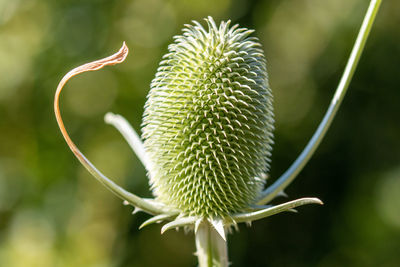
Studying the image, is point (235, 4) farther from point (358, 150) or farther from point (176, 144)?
point (176, 144)

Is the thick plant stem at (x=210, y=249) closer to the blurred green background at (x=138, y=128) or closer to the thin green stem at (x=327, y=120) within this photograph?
the thin green stem at (x=327, y=120)

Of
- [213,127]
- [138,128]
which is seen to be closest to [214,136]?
[213,127]

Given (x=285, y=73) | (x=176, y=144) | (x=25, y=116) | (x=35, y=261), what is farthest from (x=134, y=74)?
(x=176, y=144)

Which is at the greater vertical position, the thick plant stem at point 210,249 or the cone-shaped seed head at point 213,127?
the cone-shaped seed head at point 213,127

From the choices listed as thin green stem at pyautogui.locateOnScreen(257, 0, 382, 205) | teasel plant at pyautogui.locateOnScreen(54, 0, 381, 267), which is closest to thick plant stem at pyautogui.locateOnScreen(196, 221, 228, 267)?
teasel plant at pyautogui.locateOnScreen(54, 0, 381, 267)

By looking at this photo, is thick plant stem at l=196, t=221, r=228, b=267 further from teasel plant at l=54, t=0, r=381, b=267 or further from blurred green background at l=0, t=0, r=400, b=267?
blurred green background at l=0, t=0, r=400, b=267

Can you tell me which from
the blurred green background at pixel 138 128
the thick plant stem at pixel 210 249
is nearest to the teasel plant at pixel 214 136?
the thick plant stem at pixel 210 249

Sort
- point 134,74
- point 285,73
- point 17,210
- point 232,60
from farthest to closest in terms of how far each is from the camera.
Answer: point 285,73, point 134,74, point 17,210, point 232,60
